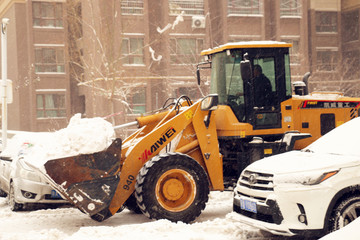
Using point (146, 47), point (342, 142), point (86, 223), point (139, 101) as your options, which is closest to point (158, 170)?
point (86, 223)

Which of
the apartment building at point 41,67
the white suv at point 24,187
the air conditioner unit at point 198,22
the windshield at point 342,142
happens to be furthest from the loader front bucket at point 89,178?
the apartment building at point 41,67

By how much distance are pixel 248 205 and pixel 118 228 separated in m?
1.94

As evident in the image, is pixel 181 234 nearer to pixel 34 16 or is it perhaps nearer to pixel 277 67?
pixel 277 67

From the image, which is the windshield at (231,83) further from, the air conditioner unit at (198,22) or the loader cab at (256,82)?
the air conditioner unit at (198,22)

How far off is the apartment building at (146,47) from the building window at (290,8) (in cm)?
8

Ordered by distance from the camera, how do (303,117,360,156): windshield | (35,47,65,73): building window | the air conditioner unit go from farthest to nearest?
(35,47,65,73): building window
the air conditioner unit
(303,117,360,156): windshield

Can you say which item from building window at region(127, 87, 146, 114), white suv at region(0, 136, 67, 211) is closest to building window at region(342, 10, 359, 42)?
building window at region(127, 87, 146, 114)

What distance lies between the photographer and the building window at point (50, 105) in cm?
4103

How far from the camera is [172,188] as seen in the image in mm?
8750

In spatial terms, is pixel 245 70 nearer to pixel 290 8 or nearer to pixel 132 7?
pixel 132 7

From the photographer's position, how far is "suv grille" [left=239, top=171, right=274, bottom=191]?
659cm

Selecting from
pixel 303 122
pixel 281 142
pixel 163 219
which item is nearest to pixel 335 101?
pixel 303 122

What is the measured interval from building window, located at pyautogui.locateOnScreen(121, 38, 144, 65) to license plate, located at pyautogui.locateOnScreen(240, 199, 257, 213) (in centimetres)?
3168

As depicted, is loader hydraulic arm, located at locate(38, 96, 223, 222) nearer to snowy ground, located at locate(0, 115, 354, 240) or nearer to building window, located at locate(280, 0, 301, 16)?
snowy ground, located at locate(0, 115, 354, 240)
